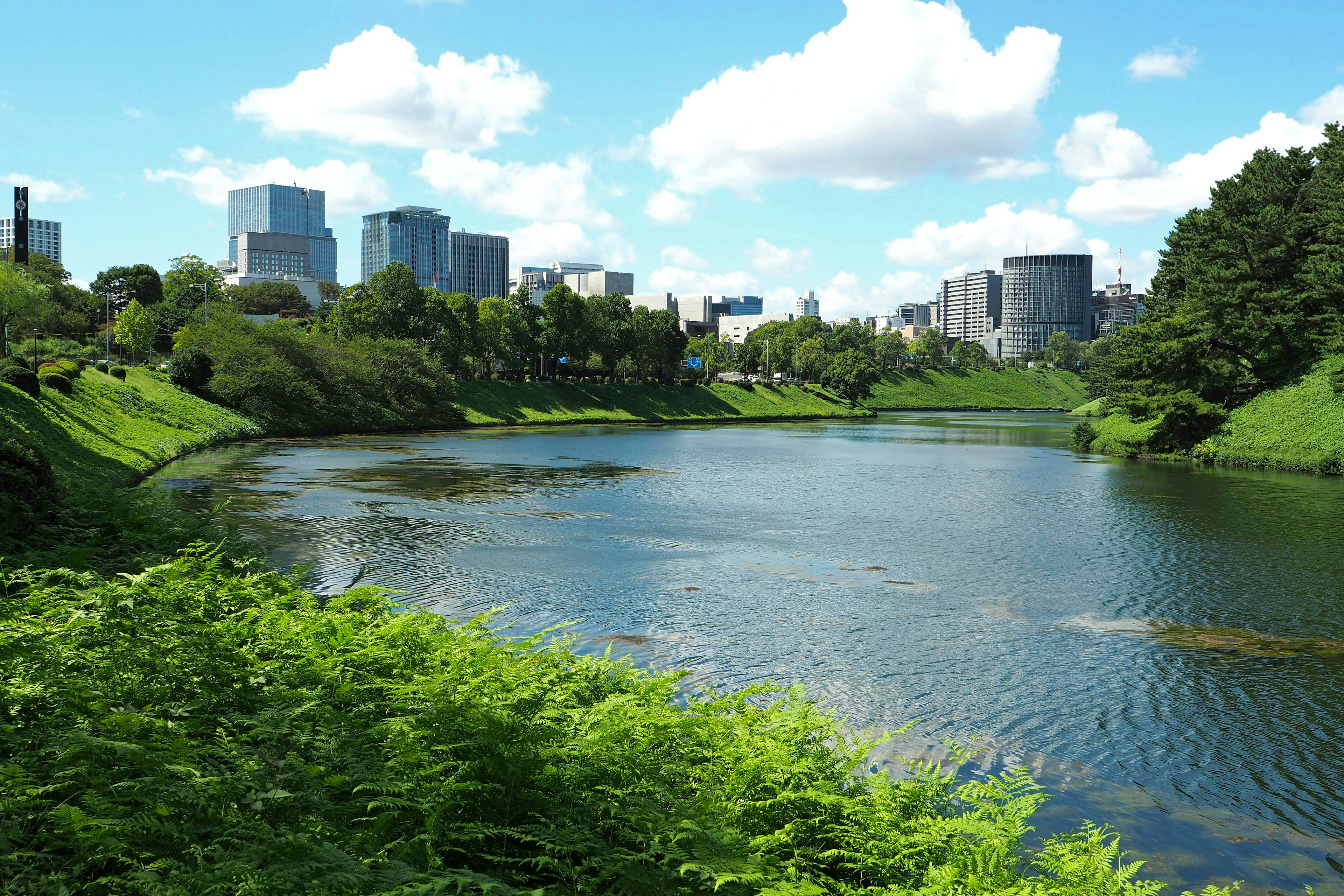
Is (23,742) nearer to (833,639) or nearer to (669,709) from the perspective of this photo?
(669,709)

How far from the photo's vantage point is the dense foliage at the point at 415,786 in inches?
208

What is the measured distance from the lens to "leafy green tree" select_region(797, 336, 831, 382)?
16325 centimetres

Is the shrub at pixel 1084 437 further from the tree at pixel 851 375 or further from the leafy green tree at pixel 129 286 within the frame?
the leafy green tree at pixel 129 286

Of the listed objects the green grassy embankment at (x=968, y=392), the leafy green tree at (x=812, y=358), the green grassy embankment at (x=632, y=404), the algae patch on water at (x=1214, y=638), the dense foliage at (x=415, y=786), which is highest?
the leafy green tree at (x=812, y=358)

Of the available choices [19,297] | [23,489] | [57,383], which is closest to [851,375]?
[19,297]

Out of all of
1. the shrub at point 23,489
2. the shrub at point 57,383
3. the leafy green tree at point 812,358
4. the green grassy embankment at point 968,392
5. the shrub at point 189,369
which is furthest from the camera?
the green grassy embankment at point 968,392

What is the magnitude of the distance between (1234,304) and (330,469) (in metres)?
53.7

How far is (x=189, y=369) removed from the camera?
63.3 metres

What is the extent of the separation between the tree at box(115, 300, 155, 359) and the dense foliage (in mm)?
82039

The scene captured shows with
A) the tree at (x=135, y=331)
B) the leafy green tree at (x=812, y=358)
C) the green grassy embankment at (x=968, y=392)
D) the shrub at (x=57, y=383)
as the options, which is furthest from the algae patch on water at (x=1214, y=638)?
the green grassy embankment at (x=968, y=392)

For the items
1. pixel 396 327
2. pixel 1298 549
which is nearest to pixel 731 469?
pixel 1298 549

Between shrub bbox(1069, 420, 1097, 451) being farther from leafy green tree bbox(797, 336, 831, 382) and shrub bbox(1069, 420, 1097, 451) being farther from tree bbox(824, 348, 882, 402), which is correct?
leafy green tree bbox(797, 336, 831, 382)

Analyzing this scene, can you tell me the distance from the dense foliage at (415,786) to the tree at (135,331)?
269 feet

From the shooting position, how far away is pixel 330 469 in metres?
42.6
